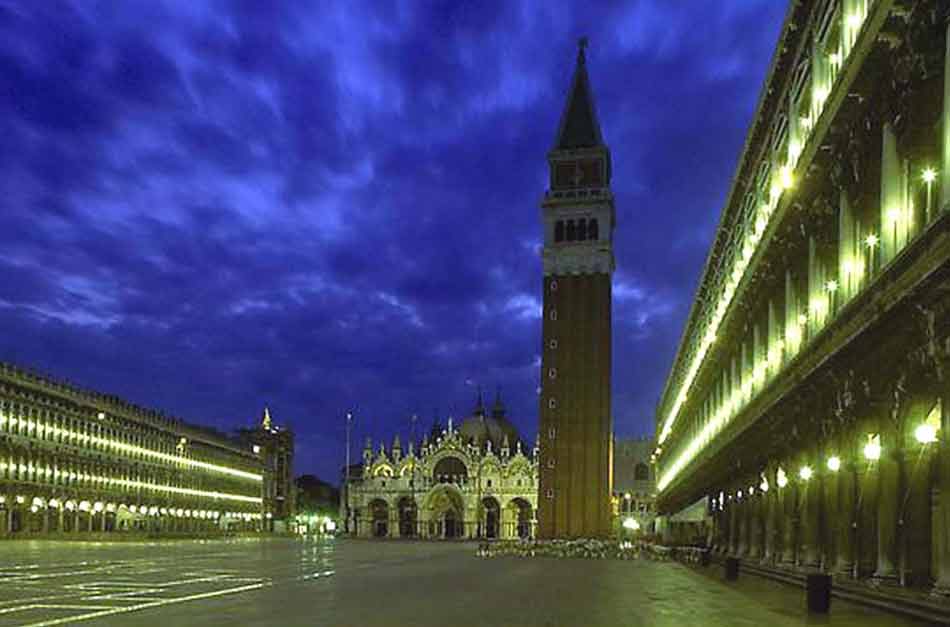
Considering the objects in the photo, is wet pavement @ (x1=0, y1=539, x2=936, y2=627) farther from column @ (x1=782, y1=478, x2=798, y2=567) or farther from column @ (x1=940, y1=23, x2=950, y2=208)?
column @ (x1=940, y1=23, x2=950, y2=208)

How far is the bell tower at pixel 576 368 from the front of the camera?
109 m

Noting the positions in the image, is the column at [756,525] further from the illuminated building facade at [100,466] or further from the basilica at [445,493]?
the basilica at [445,493]

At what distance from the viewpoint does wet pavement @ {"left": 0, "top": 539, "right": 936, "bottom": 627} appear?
75.6 feet

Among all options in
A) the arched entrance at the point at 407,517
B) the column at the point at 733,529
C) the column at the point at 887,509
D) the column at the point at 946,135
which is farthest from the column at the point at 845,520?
the arched entrance at the point at 407,517

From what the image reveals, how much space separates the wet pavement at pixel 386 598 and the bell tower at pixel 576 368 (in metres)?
62.4

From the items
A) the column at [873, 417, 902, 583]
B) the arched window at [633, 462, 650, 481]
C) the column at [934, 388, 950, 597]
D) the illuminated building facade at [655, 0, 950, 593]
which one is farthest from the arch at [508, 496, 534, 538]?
the column at [934, 388, 950, 597]

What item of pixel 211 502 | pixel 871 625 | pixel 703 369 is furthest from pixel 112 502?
pixel 871 625

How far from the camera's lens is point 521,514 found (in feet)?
564

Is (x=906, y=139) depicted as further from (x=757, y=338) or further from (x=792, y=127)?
(x=757, y=338)

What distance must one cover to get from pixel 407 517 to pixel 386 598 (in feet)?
493

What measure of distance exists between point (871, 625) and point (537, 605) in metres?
9.56

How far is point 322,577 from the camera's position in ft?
137

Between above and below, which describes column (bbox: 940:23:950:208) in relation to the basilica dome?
above

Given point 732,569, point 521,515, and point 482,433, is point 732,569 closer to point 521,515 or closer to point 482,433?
point 521,515
